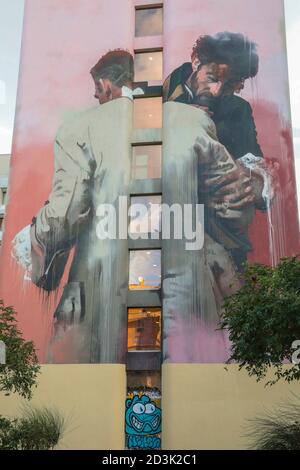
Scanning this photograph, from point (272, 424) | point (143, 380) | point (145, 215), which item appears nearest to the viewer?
point (272, 424)

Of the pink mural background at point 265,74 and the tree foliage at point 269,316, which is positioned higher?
the pink mural background at point 265,74

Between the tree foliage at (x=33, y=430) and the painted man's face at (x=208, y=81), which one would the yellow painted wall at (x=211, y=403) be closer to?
the tree foliage at (x=33, y=430)

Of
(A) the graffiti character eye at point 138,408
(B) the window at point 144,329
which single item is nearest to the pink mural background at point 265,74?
(B) the window at point 144,329

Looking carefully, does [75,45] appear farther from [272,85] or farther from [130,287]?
[130,287]

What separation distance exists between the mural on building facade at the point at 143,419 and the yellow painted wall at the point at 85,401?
0.38m

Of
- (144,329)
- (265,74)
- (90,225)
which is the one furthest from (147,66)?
(144,329)

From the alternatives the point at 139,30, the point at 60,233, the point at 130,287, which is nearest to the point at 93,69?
the point at 139,30

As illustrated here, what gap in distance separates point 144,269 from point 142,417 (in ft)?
25.3

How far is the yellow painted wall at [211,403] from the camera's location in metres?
25.3

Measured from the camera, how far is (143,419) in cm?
2695

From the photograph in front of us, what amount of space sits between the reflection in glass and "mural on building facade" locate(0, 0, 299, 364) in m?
0.65

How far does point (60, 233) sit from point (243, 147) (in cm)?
1122

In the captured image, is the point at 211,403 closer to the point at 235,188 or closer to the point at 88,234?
the point at 88,234

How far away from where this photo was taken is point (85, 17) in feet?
110
